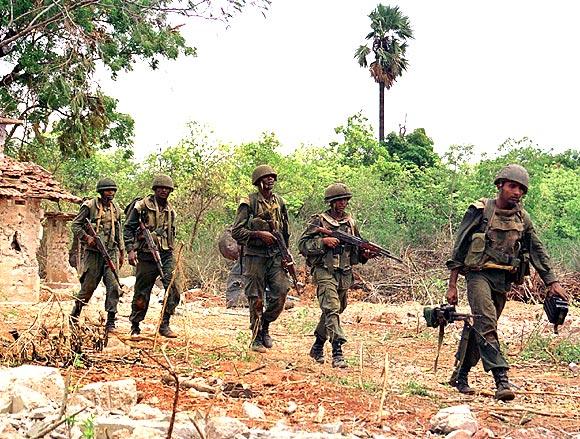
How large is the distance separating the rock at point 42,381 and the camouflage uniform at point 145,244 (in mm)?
3726

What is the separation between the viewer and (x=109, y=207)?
1038cm

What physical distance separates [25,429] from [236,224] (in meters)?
4.42

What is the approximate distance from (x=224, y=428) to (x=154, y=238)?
507cm

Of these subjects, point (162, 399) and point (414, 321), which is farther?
point (414, 321)

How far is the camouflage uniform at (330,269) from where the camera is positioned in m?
8.38

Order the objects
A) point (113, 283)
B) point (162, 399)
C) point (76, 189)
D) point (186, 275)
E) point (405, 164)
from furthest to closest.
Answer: point (405, 164) → point (76, 189) → point (186, 275) → point (113, 283) → point (162, 399)

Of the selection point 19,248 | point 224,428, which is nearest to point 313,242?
point 224,428

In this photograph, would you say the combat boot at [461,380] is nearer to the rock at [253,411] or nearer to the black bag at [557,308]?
the black bag at [557,308]

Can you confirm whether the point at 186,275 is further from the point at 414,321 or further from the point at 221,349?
the point at 221,349

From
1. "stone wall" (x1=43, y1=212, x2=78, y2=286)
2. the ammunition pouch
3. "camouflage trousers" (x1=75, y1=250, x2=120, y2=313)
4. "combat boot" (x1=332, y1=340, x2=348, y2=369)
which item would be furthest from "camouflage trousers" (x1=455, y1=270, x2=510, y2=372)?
"stone wall" (x1=43, y1=212, x2=78, y2=286)

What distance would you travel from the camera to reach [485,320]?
6809mm

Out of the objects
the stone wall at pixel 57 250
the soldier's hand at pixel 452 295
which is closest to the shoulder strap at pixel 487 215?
the soldier's hand at pixel 452 295

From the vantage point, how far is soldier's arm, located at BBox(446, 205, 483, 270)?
6.99 m

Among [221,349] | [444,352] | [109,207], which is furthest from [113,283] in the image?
[444,352]
